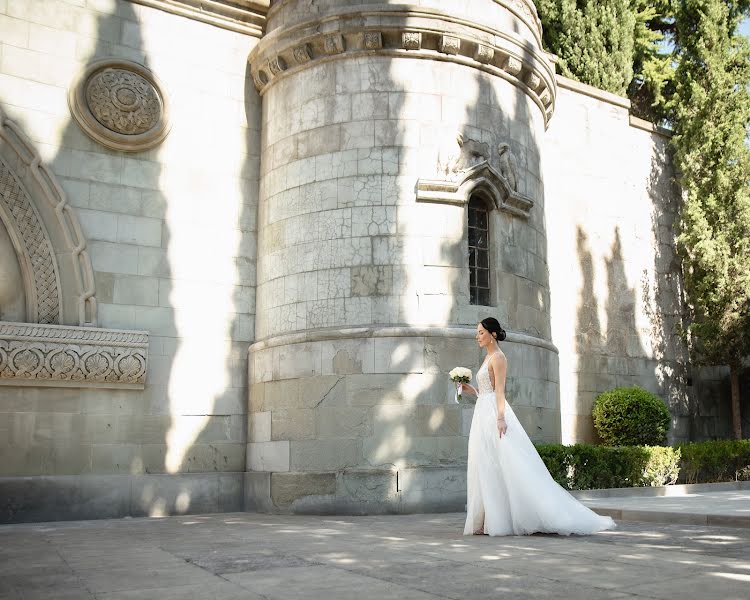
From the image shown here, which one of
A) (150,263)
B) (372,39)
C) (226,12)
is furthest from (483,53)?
(150,263)

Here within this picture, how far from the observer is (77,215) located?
1155 centimetres

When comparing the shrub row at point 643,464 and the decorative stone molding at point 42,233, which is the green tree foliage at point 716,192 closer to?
the shrub row at point 643,464

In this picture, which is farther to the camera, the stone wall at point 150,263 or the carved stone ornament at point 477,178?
the carved stone ornament at point 477,178

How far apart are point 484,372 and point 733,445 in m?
8.87

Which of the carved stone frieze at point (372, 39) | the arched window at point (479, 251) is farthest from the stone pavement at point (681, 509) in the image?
the carved stone frieze at point (372, 39)

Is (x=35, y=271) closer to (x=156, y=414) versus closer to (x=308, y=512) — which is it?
(x=156, y=414)

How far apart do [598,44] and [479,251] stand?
12060 millimetres

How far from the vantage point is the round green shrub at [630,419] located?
15.2m

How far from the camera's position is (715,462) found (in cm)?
1434

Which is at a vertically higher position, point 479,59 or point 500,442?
point 479,59

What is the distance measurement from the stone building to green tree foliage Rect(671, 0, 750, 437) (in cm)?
585

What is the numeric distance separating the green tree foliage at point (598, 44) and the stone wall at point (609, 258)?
3.74 m

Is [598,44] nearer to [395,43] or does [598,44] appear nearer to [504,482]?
[395,43]

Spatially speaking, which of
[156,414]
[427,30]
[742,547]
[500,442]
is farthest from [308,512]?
[427,30]
